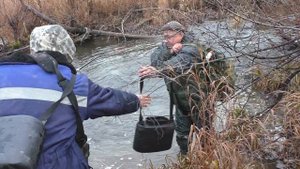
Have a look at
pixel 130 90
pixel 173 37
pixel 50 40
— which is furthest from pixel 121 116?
pixel 50 40

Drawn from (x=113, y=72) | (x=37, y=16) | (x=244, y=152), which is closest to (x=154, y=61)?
(x=244, y=152)

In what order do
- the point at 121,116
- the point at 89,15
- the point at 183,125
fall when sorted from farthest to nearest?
the point at 89,15 < the point at 121,116 < the point at 183,125

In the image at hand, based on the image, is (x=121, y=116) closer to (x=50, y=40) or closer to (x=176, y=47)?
(x=176, y=47)

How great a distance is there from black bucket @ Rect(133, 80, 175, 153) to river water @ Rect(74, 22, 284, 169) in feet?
1.03

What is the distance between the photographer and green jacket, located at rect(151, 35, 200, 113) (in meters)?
4.36

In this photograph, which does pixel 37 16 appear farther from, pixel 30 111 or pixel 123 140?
pixel 30 111

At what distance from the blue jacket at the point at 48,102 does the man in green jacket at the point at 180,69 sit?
1.27 meters

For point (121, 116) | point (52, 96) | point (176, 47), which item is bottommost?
point (121, 116)

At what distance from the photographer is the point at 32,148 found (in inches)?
105

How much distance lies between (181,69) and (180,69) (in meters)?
0.08

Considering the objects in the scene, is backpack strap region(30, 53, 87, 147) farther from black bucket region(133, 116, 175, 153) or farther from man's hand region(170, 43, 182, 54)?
man's hand region(170, 43, 182, 54)

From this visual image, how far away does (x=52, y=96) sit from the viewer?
→ 2.90 m

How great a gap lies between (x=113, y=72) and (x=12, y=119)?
269 inches

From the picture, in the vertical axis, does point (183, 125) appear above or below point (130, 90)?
above
